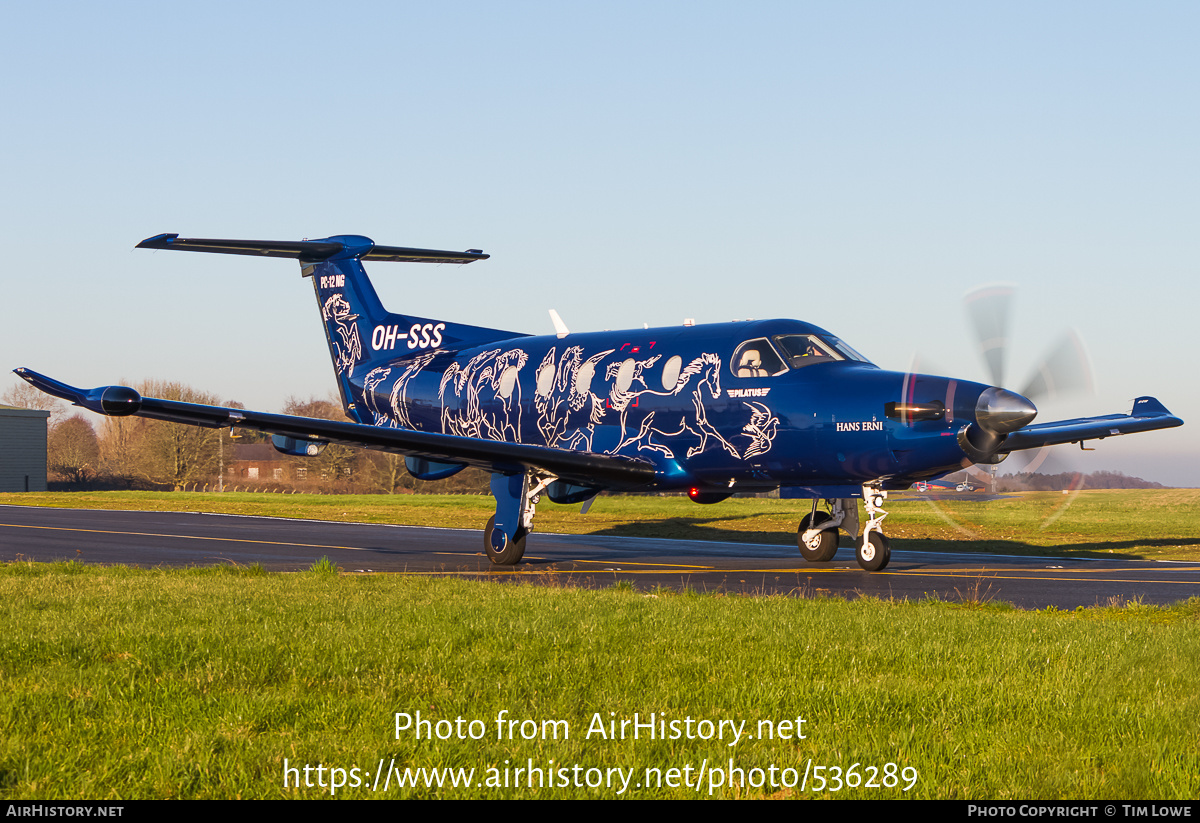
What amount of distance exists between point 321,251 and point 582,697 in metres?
19.2

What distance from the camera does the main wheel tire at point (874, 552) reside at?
16.6 m

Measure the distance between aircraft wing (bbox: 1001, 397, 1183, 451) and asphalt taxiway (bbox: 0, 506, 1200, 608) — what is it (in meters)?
2.15

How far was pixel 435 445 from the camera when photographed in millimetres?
16562

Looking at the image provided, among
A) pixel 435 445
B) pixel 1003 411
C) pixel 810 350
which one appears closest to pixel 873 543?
pixel 810 350

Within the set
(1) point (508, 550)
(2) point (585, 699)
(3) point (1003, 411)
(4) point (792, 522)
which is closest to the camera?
(2) point (585, 699)

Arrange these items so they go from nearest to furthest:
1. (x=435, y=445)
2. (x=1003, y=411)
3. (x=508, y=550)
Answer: (x=1003, y=411)
(x=435, y=445)
(x=508, y=550)

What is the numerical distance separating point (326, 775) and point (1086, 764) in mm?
3362

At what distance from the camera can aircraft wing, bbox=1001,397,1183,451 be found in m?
18.5

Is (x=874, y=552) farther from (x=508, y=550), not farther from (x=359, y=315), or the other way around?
(x=359, y=315)

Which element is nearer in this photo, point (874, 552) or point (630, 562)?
point (874, 552)

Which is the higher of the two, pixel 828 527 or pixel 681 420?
pixel 681 420

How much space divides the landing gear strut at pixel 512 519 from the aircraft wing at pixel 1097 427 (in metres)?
7.71

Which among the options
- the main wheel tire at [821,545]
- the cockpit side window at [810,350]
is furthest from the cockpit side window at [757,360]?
the main wheel tire at [821,545]
